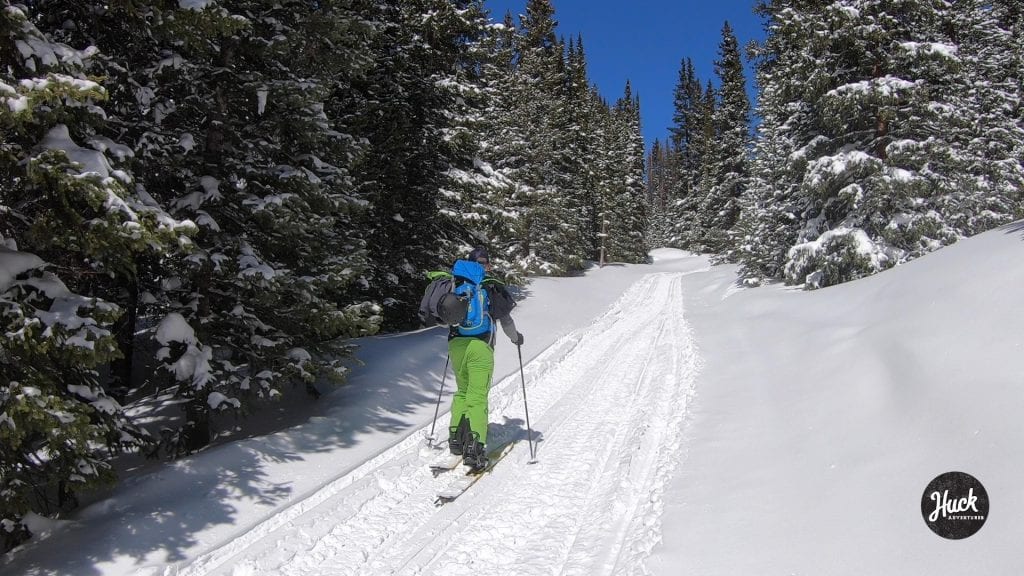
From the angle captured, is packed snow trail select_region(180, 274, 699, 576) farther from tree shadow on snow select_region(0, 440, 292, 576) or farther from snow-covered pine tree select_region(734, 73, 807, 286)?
snow-covered pine tree select_region(734, 73, 807, 286)

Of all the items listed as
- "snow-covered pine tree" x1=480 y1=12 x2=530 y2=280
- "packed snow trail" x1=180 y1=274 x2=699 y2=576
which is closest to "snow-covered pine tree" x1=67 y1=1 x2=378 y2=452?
"packed snow trail" x1=180 y1=274 x2=699 y2=576

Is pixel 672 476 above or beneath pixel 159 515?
beneath

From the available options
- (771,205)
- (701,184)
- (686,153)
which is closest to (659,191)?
(686,153)

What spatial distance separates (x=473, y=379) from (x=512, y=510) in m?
1.52

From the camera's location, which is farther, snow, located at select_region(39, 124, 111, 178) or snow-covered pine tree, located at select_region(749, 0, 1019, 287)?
snow-covered pine tree, located at select_region(749, 0, 1019, 287)

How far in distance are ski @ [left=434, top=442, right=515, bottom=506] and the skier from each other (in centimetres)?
11

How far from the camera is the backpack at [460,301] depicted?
596 cm

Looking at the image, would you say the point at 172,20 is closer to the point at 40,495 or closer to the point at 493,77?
the point at 40,495

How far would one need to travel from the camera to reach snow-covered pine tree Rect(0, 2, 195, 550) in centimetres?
365

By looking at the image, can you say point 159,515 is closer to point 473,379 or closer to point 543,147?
point 473,379

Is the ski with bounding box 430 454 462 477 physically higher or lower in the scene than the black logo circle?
lower

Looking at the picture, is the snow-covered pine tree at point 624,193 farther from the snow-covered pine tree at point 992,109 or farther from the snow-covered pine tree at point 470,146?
the snow-covered pine tree at point 470,146

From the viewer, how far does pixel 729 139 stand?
40.5 m

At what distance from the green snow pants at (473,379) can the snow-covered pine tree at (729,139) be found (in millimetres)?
35891
